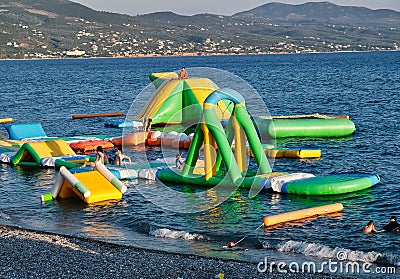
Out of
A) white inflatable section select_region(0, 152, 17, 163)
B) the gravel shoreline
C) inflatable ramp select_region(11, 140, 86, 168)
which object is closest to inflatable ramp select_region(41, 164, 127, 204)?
the gravel shoreline

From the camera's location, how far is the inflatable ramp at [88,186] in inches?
878

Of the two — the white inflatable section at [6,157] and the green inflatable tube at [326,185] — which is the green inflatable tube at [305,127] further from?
the green inflatable tube at [326,185]

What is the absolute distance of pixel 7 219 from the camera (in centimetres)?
2084

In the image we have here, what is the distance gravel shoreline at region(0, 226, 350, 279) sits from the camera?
566 inches

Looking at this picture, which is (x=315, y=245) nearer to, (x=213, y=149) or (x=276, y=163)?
(x=213, y=149)

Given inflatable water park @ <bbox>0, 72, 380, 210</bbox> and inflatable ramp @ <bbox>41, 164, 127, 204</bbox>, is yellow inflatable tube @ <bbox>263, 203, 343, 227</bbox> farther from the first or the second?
inflatable ramp @ <bbox>41, 164, 127, 204</bbox>

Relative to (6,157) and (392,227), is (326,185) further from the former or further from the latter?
(6,157)

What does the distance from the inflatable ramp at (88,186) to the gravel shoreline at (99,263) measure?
4.46m

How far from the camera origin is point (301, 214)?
786 inches

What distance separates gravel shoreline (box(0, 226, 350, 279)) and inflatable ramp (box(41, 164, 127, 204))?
14.6 feet

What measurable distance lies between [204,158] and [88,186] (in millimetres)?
3830

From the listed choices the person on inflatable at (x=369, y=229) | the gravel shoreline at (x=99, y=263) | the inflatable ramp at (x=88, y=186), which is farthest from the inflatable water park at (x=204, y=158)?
the gravel shoreline at (x=99, y=263)

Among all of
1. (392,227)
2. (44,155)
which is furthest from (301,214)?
(44,155)

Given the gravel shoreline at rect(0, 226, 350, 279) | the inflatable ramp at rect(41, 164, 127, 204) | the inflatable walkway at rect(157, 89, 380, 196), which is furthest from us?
the inflatable walkway at rect(157, 89, 380, 196)
